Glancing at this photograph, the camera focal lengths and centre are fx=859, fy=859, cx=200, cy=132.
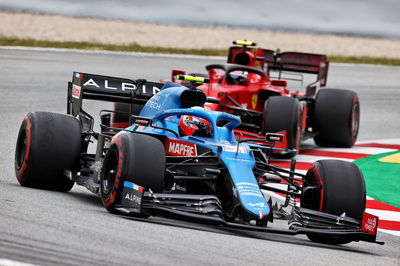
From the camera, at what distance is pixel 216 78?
1611 centimetres

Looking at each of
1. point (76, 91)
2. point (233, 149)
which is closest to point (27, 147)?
point (76, 91)

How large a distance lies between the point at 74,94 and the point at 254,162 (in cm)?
330

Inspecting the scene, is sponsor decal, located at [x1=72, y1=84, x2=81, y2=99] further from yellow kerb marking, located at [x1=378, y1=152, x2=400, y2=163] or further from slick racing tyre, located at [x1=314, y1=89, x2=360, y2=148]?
slick racing tyre, located at [x1=314, y1=89, x2=360, y2=148]

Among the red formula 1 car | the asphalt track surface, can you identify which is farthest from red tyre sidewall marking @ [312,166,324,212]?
the red formula 1 car

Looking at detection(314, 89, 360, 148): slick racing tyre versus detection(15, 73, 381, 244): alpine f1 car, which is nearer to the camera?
detection(15, 73, 381, 244): alpine f1 car

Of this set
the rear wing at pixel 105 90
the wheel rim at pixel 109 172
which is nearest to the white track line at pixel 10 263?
the wheel rim at pixel 109 172

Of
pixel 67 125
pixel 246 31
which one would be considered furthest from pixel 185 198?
pixel 246 31

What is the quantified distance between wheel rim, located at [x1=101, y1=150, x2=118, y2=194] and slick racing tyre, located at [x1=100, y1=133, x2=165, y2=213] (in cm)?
22

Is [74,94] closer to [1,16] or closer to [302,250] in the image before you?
[302,250]

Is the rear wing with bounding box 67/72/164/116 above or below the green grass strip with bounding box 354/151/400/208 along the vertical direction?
above

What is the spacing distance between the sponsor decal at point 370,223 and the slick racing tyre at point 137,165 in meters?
1.88

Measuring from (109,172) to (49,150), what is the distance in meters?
1.28

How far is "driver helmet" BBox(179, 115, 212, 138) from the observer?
897 centimetres

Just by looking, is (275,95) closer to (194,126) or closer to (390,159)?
(390,159)
